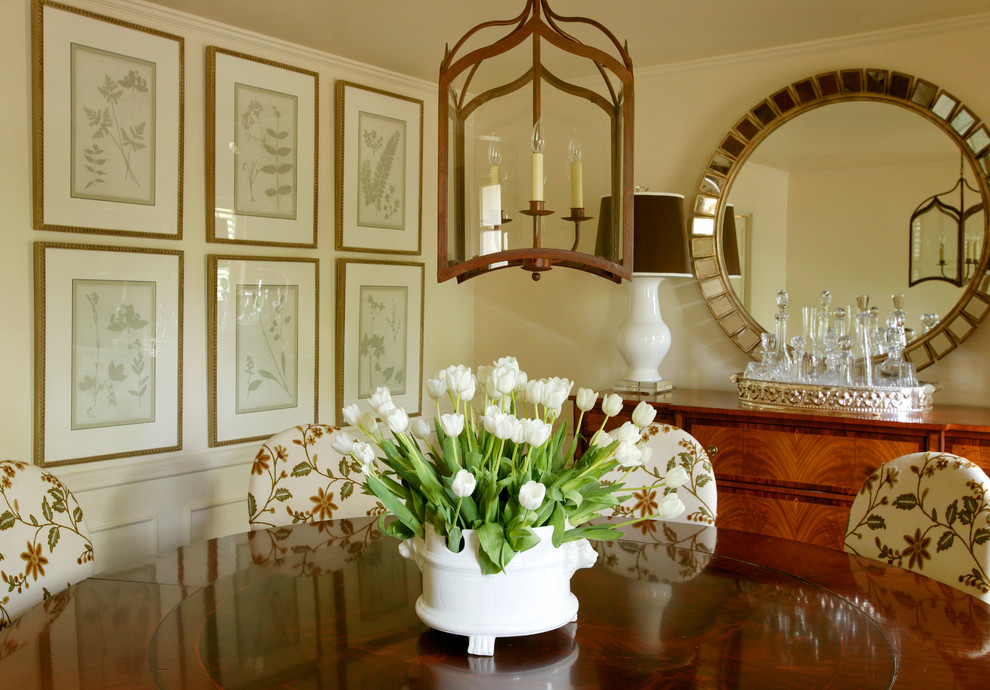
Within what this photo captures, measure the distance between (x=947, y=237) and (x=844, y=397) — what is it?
74 cm

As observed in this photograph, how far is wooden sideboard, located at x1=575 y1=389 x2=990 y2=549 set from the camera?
107 inches

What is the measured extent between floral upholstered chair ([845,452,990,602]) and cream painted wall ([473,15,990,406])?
143 centimetres

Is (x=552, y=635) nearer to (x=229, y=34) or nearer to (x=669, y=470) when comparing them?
(x=669, y=470)

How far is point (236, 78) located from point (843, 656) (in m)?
2.92

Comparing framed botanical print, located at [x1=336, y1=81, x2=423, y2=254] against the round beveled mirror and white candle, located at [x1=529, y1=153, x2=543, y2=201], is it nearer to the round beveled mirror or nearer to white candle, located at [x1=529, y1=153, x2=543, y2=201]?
the round beveled mirror

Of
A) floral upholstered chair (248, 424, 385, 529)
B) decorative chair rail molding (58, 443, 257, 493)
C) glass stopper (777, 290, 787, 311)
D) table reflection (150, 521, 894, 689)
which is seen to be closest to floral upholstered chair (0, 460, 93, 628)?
table reflection (150, 521, 894, 689)

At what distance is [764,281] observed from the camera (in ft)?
11.4

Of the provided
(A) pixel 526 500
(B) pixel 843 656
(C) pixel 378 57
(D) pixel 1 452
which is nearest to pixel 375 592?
(A) pixel 526 500

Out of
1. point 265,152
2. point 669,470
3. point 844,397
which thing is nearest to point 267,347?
point 265,152

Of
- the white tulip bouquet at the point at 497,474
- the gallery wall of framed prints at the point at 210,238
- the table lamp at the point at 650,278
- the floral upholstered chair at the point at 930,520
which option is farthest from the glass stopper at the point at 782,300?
the white tulip bouquet at the point at 497,474

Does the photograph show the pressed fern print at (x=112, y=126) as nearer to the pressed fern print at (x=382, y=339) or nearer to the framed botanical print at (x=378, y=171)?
the framed botanical print at (x=378, y=171)

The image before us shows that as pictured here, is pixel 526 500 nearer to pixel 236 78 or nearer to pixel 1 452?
pixel 1 452

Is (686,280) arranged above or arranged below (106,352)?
above

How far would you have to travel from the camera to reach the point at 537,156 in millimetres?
1375
